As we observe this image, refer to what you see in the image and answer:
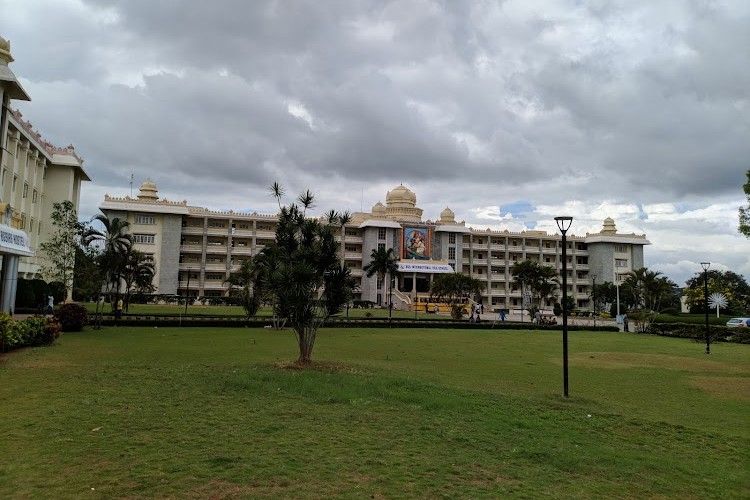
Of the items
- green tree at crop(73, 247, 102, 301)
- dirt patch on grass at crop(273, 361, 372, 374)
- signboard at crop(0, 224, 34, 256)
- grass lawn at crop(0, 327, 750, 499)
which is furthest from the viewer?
green tree at crop(73, 247, 102, 301)

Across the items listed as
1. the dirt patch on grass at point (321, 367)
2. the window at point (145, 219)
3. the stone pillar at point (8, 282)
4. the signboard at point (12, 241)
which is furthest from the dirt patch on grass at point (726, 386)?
the window at point (145, 219)

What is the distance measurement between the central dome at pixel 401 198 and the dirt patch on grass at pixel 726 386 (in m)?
65.3

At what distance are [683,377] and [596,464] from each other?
38.5 ft

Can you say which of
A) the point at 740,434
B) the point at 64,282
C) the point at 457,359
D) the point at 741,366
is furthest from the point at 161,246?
the point at 740,434

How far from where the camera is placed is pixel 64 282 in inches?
1129

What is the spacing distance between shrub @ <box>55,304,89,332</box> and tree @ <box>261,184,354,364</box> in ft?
45.7

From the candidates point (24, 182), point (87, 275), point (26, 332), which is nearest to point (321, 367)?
point (26, 332)

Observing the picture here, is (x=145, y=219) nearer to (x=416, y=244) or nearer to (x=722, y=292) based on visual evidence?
(x=416, y=244)

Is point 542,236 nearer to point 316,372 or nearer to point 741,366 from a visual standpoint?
point 741,366

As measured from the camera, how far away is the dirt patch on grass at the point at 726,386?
45.5 feet

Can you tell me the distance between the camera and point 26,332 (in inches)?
693

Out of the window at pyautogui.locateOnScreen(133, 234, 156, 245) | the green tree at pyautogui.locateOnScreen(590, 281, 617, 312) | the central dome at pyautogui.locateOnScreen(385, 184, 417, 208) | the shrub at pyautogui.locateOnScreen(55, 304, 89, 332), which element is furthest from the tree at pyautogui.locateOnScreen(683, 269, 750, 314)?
the window at pyautogui.locateOnScreen(133, 234, 156, 245)

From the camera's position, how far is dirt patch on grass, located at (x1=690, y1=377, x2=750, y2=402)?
13.9 meters

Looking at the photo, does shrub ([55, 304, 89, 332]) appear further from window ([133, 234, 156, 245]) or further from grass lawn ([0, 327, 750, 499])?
window ([133, 234, 156, 245])
